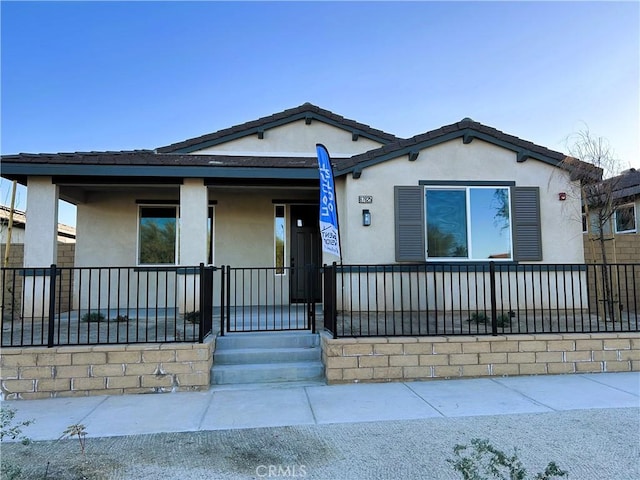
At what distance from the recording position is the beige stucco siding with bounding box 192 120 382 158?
10.1 m

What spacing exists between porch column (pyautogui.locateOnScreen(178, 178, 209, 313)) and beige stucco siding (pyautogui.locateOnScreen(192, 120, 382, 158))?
7.39 ft

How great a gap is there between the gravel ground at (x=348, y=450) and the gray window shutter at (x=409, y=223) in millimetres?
3858

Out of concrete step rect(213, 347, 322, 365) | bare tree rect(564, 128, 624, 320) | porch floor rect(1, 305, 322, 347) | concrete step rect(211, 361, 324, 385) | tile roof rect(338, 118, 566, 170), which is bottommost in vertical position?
concrete step rect(211, 361, 324, 385)

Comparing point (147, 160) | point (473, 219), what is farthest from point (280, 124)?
point (473, 219)

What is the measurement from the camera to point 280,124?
10.3 m

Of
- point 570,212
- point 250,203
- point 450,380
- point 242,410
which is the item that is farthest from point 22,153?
point 570,212

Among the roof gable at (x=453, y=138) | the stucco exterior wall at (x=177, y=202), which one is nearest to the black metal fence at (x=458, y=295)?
the roof gable at (x=453, y=138)

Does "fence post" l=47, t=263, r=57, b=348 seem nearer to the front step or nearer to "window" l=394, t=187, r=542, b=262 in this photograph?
the front step

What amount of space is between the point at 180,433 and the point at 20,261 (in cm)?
770

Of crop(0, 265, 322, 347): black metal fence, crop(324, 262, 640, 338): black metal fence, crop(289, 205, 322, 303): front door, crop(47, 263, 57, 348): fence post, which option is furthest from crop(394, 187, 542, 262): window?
crop(47, 263, 57, 348): fence post

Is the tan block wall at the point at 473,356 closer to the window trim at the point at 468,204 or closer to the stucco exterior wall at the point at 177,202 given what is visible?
the window trim at the point at 468,204

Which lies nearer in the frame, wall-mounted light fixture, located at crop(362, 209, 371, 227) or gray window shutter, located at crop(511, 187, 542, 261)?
wall-mounted light fixture, located at crop(362, 209, 371, 227)

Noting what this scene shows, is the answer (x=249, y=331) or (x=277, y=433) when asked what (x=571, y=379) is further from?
(x=249, y=331)

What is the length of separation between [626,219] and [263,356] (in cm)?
1168
